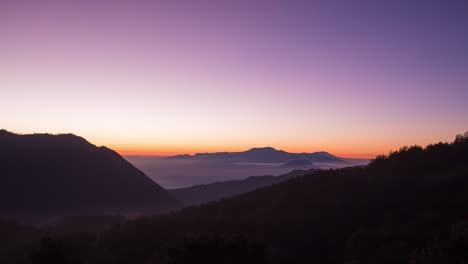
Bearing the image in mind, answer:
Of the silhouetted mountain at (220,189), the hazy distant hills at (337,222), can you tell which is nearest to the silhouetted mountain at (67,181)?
the silhouetted mountain at (220,189)

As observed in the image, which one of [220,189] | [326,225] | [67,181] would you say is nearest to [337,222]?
[326,225]

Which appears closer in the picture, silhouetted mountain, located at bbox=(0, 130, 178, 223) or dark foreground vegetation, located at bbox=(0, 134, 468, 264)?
dark foreground vegetation, located at bbox=(0, 134, 468, 264)

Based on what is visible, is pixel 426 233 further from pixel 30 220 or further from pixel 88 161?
pixel 88 161

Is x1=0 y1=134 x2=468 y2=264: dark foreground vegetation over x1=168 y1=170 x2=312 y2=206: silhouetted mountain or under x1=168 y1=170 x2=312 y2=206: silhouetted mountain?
over

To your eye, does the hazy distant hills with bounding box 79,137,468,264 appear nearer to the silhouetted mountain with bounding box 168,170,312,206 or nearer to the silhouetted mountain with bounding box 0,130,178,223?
the silhouetted mountain with bounding box 0,130,178,223

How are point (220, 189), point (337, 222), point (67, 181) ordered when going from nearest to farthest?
point (337, 222)
point (67, 181)
point (220, 189)

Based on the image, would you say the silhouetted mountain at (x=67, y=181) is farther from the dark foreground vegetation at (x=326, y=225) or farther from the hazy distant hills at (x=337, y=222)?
the hazy distant hills at (x=337, y=222)

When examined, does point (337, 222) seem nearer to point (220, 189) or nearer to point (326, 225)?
point (326, 225)

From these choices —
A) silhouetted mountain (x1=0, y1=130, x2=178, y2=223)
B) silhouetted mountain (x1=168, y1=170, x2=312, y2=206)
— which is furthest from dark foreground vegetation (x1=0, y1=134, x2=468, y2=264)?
silhouetted mountain (x1=168, y1=170, x2=312, y2=206)
